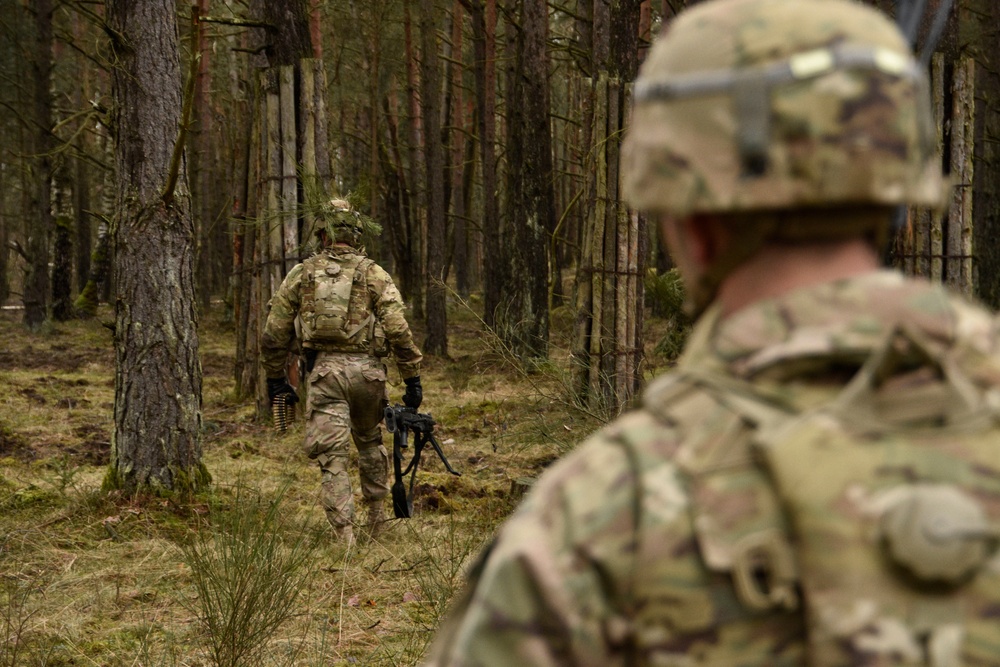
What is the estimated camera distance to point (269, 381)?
6883 millimetres

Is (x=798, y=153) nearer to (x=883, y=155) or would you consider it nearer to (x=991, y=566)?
(x=883, y=155)

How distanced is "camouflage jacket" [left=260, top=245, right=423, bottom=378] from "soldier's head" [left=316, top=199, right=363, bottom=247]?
8cm

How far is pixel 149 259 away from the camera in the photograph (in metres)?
6.32

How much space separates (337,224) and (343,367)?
36.7 inches

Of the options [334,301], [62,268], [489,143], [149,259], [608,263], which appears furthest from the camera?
[62,268]

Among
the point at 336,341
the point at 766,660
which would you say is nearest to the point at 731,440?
the point at 766,660

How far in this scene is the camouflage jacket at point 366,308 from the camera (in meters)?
6.67

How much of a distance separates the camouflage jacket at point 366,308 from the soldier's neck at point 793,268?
5.50 metres

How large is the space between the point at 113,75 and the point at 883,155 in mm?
6147

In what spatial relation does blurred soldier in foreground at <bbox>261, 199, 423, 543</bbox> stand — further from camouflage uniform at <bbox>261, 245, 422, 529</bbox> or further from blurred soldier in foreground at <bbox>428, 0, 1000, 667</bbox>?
blurred soldier in foreground at <bbox>428, 0, 1000, 667</bbox>

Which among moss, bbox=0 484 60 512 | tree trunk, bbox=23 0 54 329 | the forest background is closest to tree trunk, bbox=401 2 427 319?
the forest background

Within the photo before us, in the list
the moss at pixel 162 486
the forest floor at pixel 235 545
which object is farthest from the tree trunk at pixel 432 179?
the moss at pixel 162 486

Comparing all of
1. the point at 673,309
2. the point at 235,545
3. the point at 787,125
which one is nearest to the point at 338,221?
the point at 235,545

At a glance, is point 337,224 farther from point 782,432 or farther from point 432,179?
point 432,179
